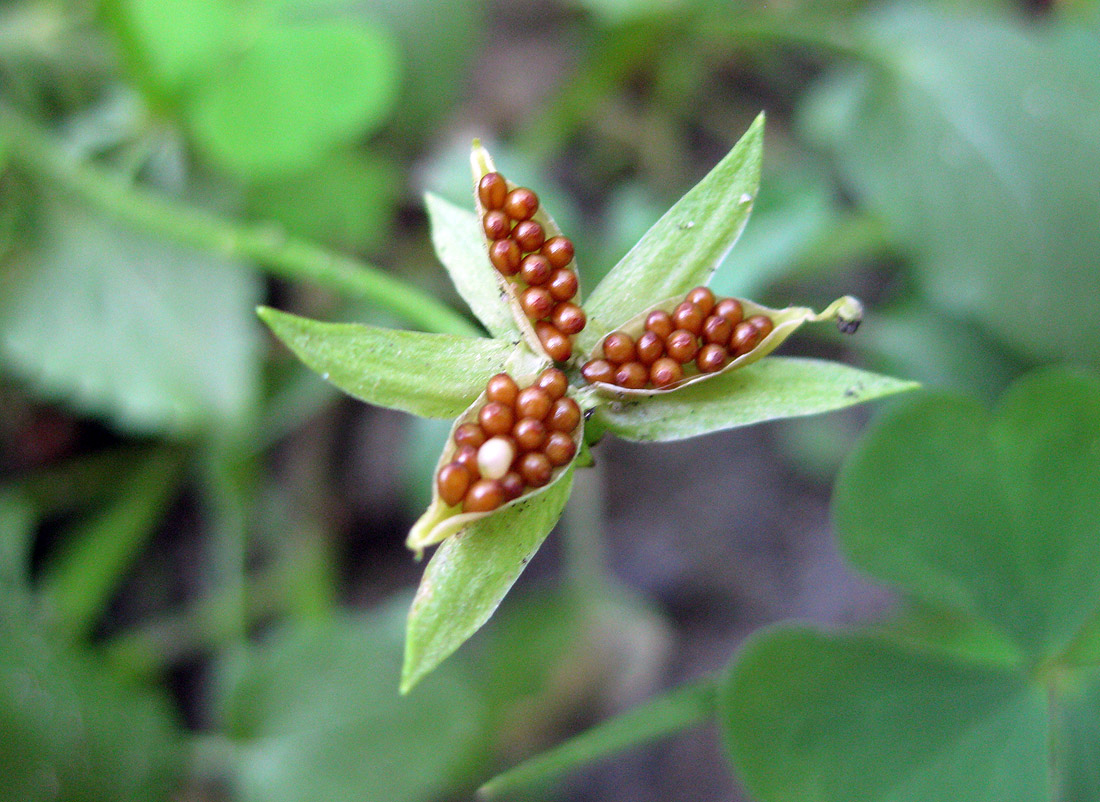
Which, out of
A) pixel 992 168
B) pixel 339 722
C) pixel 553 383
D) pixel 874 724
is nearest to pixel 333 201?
pixel 339 722

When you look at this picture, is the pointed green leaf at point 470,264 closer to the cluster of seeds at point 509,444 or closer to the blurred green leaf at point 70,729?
the cluster of seeds at point 509,444

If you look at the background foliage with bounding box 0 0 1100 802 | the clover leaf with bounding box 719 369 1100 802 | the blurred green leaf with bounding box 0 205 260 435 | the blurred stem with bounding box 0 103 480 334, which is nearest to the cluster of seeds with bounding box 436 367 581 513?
the blurred stem with bounding box 0 103 480 334

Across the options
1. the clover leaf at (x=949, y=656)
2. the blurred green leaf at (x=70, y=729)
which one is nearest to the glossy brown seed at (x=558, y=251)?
the clover leaf at (x=949, y=656)

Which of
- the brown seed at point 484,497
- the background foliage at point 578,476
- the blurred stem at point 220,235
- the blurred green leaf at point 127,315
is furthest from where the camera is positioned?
the blurred green leaf at point 127,315

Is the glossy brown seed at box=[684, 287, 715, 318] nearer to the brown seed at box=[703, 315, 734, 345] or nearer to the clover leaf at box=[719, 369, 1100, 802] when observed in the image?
the brown seed at box=[703, 315, 734, 345]

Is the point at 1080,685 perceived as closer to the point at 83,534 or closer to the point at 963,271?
the point at 963,271

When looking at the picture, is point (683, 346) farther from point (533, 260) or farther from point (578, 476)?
point (578, 476)

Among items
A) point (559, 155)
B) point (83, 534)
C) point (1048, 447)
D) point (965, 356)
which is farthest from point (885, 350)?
point (83, 534)
